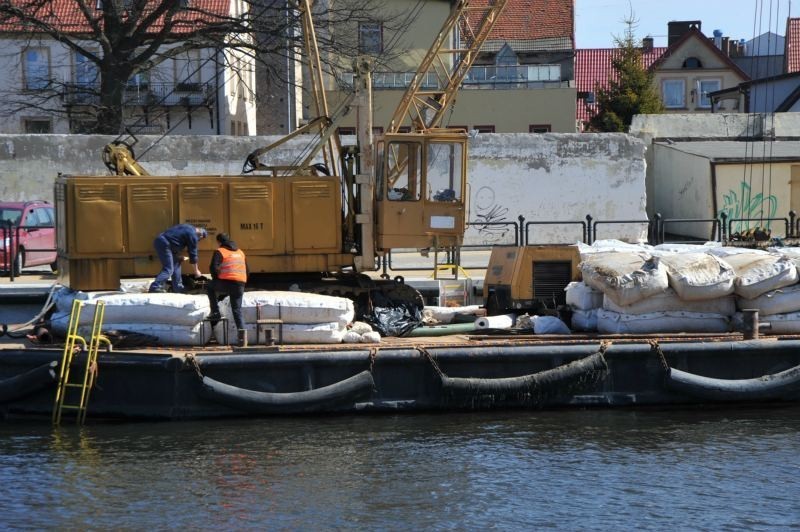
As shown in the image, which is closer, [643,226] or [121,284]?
[121,284]

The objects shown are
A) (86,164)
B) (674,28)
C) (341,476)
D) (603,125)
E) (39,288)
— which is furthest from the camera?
(674,28)

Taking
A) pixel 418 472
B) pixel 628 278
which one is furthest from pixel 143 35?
pixel 418 472

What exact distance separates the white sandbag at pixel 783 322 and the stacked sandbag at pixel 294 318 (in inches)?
199

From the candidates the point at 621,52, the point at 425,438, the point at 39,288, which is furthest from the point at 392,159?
the point at 621,52

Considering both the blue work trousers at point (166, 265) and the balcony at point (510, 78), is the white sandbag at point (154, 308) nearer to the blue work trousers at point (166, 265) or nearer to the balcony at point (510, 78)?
the blue work trousers at point (166, 265)

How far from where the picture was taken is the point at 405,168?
1535cm

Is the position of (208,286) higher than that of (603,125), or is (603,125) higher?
(603,125)

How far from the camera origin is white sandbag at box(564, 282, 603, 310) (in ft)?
49.0

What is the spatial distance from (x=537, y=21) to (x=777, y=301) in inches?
1410

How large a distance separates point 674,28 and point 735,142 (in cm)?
3456

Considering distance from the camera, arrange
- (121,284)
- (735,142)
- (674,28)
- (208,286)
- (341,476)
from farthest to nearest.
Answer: (674,28) → (735,142) → (121,284) → (208,286) → (341,476)

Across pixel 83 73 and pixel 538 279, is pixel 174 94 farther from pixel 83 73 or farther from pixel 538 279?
pixel 538 279

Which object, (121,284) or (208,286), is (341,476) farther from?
(121,284)

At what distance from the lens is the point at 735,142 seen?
1346 inches
